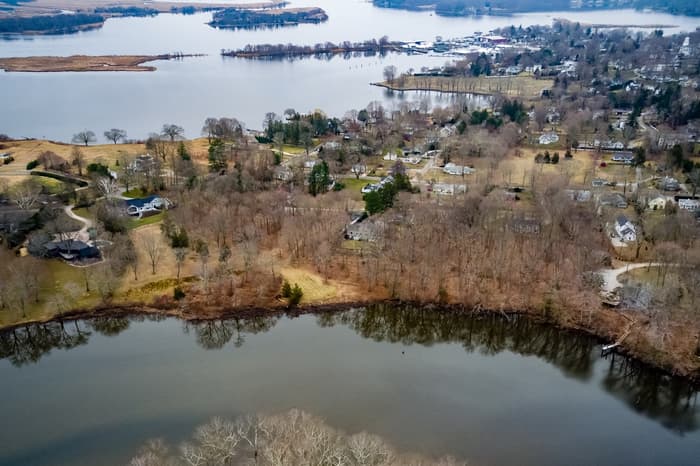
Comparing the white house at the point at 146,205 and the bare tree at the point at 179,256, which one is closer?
the bare tree at the point at 179,256

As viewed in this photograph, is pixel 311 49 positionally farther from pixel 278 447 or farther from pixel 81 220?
pixel 278 447

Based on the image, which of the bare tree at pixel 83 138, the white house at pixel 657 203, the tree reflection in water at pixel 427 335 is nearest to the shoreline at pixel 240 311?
the tree reflection in water at pixel 427 335

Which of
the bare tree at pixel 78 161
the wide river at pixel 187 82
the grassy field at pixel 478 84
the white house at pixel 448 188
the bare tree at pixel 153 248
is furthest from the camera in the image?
the grassy field at pixel 478 84

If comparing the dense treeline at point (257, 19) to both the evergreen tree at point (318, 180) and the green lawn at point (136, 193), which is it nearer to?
the green lawn at point (136, 193)

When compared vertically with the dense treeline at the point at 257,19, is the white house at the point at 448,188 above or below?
below

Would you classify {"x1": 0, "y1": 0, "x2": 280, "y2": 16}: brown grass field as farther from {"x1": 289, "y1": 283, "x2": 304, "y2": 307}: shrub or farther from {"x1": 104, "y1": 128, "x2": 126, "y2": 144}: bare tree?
{"x1": 289, "y1": 283, "x2": 304, "y2": 307}: shrub

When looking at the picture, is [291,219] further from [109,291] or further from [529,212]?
[529,212]

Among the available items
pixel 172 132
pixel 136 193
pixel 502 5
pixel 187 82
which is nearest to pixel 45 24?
pixel 187 82
